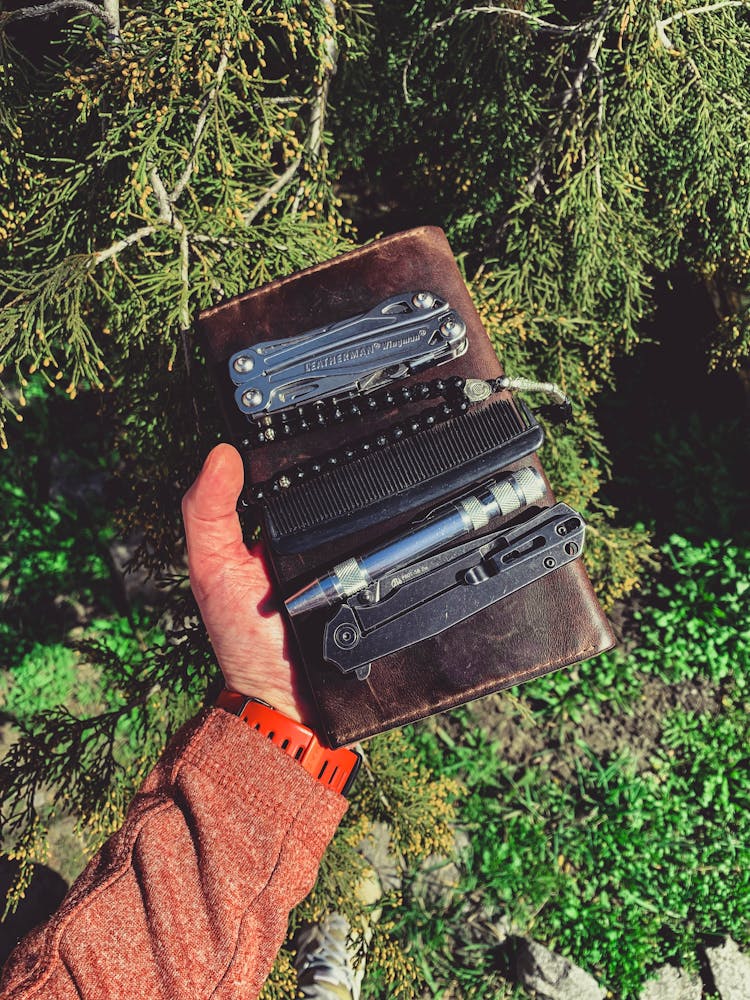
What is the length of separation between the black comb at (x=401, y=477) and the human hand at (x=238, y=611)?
213 millimetres

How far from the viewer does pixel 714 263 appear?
3.57 m

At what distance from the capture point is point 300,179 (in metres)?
3.02

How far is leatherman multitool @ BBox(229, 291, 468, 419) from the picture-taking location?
2213mm

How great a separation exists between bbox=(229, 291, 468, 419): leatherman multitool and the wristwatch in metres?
0.88

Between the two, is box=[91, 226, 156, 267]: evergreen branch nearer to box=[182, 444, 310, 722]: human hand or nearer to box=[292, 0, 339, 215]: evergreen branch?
box=[292, 0, 339, 215]: evergreen branch

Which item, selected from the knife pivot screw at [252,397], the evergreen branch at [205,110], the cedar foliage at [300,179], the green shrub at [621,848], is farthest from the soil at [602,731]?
the evergreen branch at [205,110]

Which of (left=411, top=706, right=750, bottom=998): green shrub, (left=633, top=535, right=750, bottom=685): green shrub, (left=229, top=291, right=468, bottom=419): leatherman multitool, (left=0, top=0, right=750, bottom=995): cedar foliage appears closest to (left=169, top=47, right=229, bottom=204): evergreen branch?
(left=0, top=0, right=750, bottom=995): cedar foliage

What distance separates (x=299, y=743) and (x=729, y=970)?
294cm

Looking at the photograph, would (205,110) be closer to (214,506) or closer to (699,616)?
(214,506)

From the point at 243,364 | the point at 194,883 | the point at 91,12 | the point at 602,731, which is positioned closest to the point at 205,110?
the point at 91,12

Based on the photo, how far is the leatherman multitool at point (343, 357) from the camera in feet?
7.26

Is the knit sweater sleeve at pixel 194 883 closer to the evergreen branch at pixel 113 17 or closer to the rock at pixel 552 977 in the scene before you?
the evergreen branch at pixel 113 17

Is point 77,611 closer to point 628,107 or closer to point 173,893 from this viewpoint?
point 173,893

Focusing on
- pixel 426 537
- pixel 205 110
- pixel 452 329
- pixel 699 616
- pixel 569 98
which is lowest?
pixel 699 616
